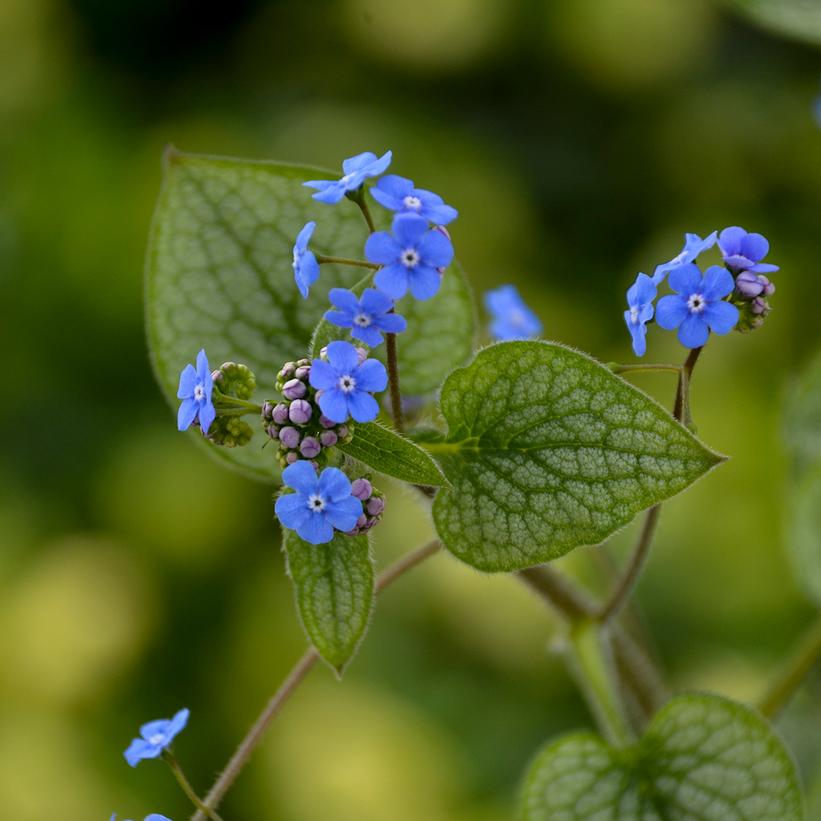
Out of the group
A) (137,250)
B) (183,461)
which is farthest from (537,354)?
(137,250)

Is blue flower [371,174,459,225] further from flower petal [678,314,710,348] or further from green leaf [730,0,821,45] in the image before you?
green leaf [730,0,821,45]

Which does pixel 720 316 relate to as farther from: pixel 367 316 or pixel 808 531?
pixel 808 531

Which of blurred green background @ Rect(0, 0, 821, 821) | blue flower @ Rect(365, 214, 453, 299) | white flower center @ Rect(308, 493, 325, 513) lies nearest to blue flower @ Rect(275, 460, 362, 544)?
white flower center @ Rect(308, 493, 325, 513)

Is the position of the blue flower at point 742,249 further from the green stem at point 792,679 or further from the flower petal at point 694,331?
the green stem at point 792,679

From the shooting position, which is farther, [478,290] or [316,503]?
[478,290]

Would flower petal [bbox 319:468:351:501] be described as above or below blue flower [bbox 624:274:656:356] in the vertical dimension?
above

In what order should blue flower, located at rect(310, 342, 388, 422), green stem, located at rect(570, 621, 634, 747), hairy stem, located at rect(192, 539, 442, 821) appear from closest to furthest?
1. blue flower, located at rect(310, 342, 388, 422)
2. hairy stem, located at rect(192, 539, 442, 821)
3. green stem, located at rect(570, 621, 634, 747)

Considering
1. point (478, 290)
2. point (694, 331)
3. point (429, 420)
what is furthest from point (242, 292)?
point (478, 290)

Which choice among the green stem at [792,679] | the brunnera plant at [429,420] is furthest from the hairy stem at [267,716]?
the green stem at [792,679]
